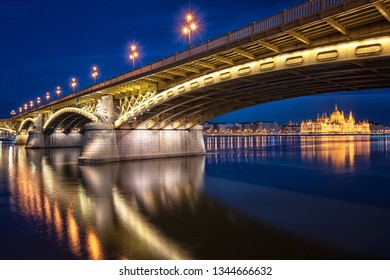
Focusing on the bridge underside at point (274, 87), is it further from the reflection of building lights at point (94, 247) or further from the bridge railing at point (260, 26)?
the reflection of building lights at point (94, 247)

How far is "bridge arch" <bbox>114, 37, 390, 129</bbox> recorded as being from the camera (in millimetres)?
14523

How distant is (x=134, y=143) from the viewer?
36812mm

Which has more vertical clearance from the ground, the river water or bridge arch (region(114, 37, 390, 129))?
bridge arch (region(114, 37, 390, 129))

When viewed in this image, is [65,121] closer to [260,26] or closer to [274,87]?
[274,87]

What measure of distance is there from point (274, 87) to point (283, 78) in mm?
5165

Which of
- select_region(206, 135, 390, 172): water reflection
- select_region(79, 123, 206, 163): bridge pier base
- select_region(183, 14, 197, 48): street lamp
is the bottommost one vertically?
select_region(206, 135, 390, 172): water reflection

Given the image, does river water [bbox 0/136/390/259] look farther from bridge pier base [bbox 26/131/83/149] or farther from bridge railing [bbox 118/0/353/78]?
bridge pier base [bbox 26/131/83/149]

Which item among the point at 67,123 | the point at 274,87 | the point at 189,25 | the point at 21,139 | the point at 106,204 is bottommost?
the point at 106,204

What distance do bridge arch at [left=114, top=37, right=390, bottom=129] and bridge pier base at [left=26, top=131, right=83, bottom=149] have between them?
41.5 meters

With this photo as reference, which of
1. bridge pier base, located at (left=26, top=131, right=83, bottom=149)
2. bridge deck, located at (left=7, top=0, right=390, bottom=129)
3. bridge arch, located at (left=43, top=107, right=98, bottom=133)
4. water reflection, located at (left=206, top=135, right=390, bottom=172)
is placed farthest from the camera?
bridge pier base, located at (left=26, top=131, right=83, bottom=149)

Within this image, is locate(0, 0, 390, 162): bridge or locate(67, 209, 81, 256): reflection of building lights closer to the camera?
locate(67, 209, 81, 256): reflection of building lights

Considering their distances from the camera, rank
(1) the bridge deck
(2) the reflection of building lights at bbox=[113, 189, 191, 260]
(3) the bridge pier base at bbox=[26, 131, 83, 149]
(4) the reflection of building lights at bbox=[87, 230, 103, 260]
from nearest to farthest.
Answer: (4) the reflection of building lights at bbox=[87, 230, 103, 260]
(2) the reflection of building lights at bbox=[113, 189, 191, 260]
(1) the bridge deck
(3) the bridge pier base at bbox=[26, 131, 83, 149]

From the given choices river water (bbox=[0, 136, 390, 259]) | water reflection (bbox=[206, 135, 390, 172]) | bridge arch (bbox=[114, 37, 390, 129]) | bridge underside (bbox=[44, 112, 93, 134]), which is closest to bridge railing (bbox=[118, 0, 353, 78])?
bridge arch (bbox=[114, 37, 390, 129])

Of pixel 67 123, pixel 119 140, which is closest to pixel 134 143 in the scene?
pixel 119 140
